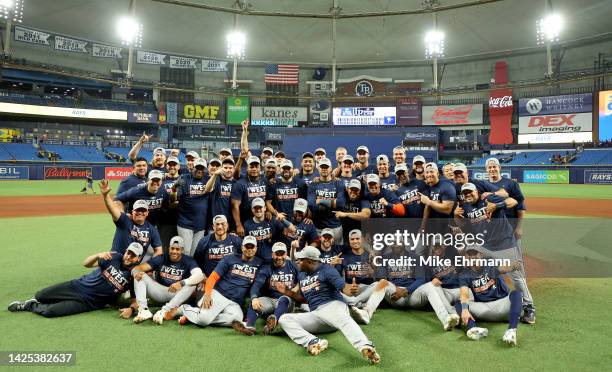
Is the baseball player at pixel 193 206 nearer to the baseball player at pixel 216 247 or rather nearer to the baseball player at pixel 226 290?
the baseball player at pixel 216 247

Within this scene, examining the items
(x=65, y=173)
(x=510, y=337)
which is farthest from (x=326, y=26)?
(x=510, y=337)

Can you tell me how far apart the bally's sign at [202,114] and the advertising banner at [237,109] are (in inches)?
53.1

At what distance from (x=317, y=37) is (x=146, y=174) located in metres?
39.9

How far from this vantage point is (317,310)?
493 cm

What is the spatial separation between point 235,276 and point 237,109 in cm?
4695

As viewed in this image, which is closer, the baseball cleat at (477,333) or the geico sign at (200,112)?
the baseball cleat at (477,333)

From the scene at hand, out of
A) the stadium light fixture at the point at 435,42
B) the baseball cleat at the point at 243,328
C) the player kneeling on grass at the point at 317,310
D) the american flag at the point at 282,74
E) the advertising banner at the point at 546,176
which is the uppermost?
the stadium light fixture at the point at 435,42

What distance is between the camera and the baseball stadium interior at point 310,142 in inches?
197

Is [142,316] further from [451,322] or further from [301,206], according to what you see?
[451,322]

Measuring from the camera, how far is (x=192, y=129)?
5341cm

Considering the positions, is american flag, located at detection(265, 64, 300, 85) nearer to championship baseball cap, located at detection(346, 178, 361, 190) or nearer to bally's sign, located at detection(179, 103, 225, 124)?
bally's sign, located at detection(179, 103, 225, 124)

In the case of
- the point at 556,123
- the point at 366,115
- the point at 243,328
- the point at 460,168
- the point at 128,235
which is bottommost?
the point at 243,328

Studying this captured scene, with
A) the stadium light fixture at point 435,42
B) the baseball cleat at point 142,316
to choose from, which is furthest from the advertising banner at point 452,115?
the baseball cleat at point 142,316

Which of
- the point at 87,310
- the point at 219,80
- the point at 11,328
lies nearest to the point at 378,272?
the point at 87,310
